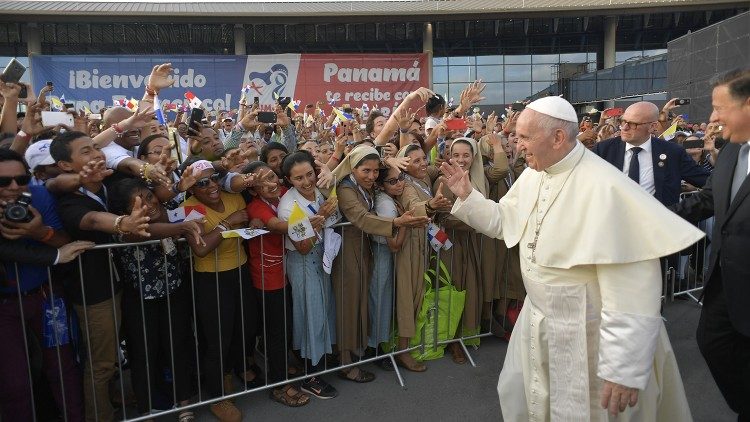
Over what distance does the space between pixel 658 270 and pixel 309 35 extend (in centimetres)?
Answer: 2818

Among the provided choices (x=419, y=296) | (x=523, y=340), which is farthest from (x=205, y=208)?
(x=523, y=340)

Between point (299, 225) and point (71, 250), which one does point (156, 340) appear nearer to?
point (71, 250)

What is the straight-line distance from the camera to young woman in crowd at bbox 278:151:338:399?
12.7 feet

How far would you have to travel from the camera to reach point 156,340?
354 cm

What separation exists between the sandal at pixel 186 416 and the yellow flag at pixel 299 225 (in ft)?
4.83

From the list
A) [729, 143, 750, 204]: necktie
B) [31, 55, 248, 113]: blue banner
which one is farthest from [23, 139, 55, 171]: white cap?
[31, 55, 248, 113]: blue banner

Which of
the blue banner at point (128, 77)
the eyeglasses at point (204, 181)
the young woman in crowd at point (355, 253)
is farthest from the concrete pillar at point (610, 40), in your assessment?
the eyeglasses at point (204, 181)

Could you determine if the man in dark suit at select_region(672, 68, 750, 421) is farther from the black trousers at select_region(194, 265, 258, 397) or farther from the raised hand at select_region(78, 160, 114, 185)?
the raised hand at select_region(78, 160, 114, 185)

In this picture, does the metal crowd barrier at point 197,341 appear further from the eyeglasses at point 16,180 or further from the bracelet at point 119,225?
the eyeglasses at point 16,180

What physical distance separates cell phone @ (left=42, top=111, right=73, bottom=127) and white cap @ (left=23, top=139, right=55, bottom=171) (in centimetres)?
34

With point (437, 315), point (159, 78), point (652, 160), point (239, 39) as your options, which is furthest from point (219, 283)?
point (239, 39)

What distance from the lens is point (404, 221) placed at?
3.82 metres

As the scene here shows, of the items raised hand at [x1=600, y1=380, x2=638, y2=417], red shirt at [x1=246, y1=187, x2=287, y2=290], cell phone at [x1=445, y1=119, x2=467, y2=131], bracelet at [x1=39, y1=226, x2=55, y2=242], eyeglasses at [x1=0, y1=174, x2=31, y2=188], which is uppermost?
cell phone at [x1=445, y1=119, x2=467, y2=131]

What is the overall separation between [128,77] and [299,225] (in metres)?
16.8
